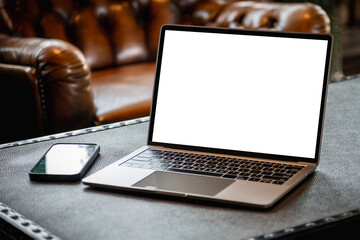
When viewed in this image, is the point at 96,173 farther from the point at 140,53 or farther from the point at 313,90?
the point at 140,53

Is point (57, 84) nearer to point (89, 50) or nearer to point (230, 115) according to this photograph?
point (89, 50)

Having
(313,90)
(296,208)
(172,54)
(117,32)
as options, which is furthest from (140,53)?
(296,208)

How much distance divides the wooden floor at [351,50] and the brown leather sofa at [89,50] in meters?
1.87

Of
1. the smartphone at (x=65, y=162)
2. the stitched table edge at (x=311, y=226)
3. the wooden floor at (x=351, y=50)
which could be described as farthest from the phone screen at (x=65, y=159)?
the wooden floor at (x=351, y=50)

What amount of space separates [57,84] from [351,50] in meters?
3.44

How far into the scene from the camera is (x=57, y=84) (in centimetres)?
187

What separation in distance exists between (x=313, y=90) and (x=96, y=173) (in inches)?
15.0

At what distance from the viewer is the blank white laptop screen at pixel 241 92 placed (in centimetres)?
99

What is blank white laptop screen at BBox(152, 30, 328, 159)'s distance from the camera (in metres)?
0.99

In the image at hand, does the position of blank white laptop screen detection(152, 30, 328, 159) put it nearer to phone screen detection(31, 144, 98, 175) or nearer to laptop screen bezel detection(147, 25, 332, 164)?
laptop screen bezel detection(147, 25, 332, 164)

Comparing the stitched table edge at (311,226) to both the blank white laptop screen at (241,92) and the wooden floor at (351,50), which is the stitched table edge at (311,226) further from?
the wooden floor at (351,50)

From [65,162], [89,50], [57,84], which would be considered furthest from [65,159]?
[89,50]

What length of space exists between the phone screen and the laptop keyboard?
0.08 meters

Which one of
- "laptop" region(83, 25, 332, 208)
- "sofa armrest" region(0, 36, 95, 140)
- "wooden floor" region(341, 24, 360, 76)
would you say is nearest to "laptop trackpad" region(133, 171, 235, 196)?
"laptop" region(83, 25, 332, 208)
